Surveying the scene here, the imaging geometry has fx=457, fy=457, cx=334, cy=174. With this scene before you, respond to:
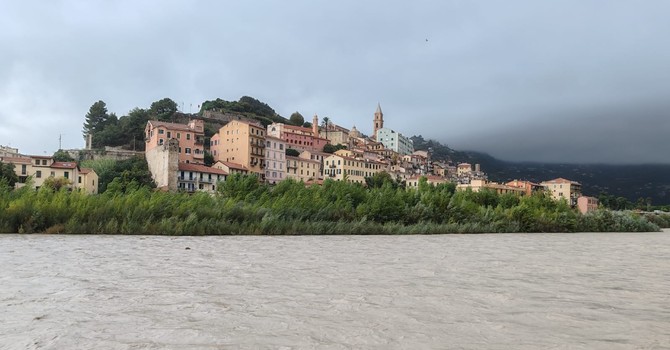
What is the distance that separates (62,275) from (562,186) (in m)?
122

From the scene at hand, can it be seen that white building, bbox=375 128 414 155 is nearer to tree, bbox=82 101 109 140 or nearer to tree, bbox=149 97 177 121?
tree, bbox=149 97 177 121

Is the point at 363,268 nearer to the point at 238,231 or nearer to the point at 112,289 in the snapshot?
the point at 112,289

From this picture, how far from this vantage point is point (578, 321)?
426cm

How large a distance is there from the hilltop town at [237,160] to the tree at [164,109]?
366 cm

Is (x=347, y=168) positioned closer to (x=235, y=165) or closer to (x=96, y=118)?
(x=235, y=165)

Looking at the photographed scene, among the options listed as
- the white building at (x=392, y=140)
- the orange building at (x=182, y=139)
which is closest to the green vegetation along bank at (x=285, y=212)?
the orange building at (x=182, y=139)

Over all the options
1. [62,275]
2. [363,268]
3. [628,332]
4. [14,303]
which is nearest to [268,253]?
[363,268]

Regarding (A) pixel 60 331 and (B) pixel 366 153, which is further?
(B) pixel 366 153

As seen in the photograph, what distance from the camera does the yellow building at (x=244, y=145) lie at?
75188 millimetres

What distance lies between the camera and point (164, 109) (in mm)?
105438

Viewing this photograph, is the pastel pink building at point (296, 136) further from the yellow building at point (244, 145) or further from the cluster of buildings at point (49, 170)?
the cluster of buildings at point (49, 170)

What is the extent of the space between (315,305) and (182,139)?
73329 millimetres

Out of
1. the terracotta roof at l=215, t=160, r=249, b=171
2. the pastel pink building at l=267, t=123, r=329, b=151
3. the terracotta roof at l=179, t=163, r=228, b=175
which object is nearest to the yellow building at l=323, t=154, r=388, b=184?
the pastel pink building at l=267, t=123, r=329, b=151

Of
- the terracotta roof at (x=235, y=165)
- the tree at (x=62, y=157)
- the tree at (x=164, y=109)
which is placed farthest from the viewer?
the tree at (x=164, y=109)
